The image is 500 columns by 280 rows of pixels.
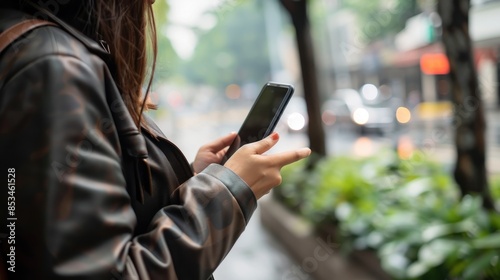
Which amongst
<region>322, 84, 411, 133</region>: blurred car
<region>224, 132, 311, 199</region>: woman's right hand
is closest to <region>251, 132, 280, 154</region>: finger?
<region>224, 132, 311, 199</region>: woman's right hand

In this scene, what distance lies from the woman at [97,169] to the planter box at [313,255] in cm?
253

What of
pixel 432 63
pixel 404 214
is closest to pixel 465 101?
pixel 404 214

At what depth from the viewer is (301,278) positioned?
4277 millimetres

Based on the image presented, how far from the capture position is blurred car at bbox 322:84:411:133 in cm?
1448

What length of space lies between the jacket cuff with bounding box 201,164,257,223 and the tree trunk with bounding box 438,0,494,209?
238 cm

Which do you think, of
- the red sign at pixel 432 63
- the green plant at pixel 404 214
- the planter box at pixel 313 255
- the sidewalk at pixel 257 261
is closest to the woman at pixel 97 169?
the green plant at pixel 404 214

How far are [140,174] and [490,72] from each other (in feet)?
41.0

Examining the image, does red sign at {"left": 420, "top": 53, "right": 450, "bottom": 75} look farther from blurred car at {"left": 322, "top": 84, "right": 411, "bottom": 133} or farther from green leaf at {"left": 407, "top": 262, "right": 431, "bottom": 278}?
green leaf at {"left": 407, "top": 262, "right": 431, "bottom": 278}

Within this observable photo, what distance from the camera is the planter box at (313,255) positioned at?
11.6ft

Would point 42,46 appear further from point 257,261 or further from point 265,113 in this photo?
point 257,261

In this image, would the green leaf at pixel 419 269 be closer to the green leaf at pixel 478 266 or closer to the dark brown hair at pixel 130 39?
the green leaf at pixel 478 266

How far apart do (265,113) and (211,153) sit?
0.21m

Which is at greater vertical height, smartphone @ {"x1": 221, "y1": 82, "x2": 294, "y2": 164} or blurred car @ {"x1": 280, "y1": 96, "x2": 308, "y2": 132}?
smartphone @ {"x1": 221, "y1": 82, "x2": 294, "y2": 164}

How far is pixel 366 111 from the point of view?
1531cm
